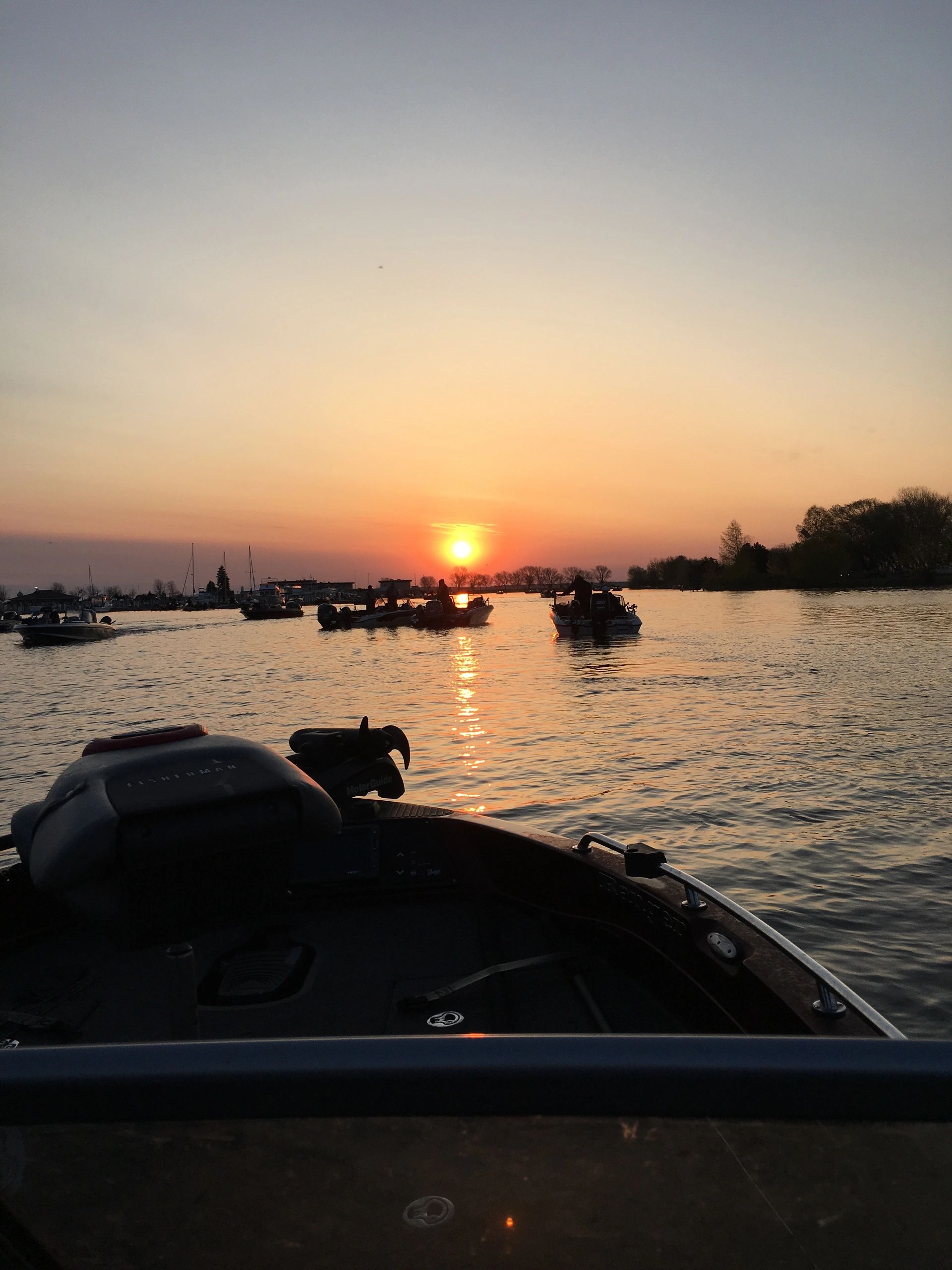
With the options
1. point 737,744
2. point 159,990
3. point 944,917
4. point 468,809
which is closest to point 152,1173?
point 159,990

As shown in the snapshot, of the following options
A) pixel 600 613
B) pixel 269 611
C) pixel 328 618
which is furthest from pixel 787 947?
pixel 269 611

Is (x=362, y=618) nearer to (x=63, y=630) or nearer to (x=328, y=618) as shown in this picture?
(x=328, y=618)

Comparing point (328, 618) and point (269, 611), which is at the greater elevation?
point (269, 611)

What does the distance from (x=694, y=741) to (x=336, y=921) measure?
1205 centimetres

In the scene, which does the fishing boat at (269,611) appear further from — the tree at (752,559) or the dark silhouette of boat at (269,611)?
the tree at (752,559)

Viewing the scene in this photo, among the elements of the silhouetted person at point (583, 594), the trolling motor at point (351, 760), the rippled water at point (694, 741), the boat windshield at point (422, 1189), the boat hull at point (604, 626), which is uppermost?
the silhouetted person at point (583, 594)

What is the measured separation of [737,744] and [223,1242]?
14.9 meters

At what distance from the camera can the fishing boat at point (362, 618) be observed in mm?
71312

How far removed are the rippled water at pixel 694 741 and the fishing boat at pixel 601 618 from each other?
1.40 metres

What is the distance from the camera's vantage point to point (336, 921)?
14.6 ft

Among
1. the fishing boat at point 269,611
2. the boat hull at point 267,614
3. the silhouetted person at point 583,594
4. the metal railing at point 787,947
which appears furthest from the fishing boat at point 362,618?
the metal railing at point 787,947

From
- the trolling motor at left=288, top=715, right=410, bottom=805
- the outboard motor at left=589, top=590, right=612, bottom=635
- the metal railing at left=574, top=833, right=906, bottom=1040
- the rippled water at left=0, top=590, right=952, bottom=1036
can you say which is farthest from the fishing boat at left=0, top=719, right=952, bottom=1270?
the outboard motor at left=589, top=590, right=612, bottom=635

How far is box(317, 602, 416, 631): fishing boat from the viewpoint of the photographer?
2808 inches

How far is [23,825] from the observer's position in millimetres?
3223
